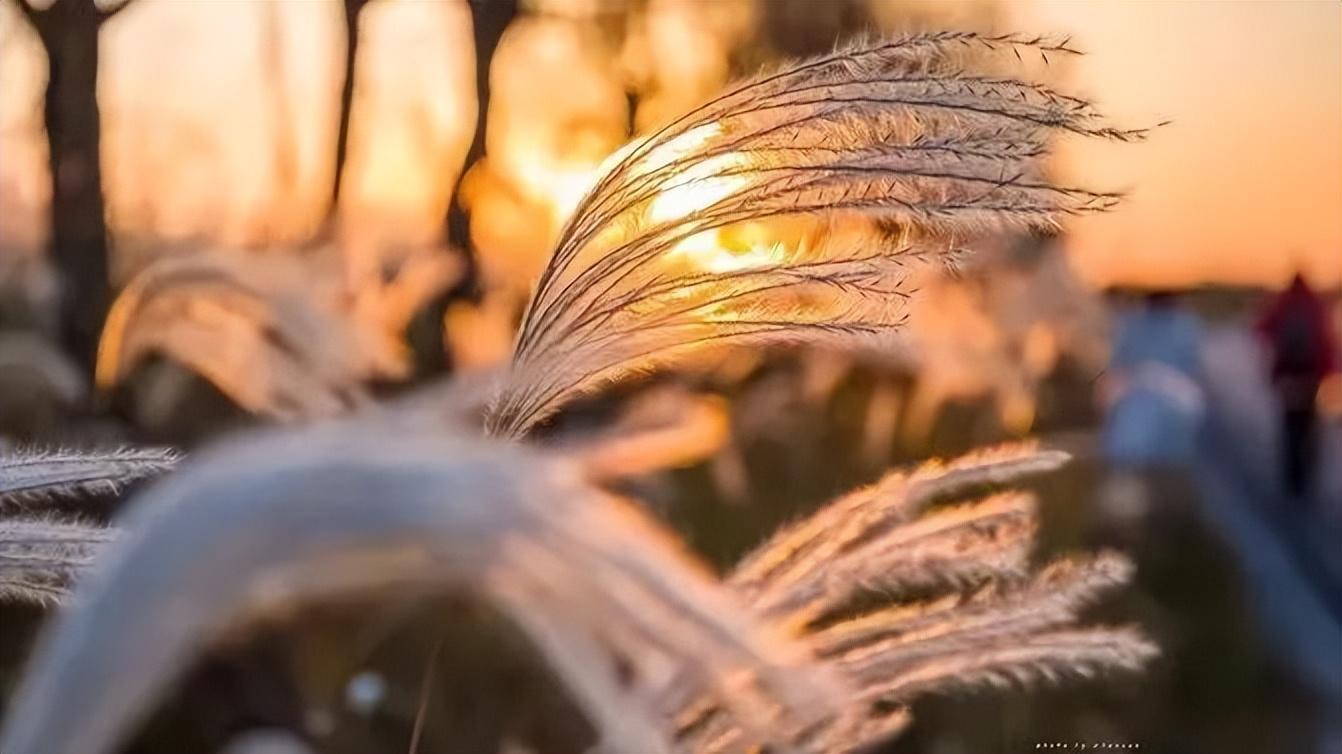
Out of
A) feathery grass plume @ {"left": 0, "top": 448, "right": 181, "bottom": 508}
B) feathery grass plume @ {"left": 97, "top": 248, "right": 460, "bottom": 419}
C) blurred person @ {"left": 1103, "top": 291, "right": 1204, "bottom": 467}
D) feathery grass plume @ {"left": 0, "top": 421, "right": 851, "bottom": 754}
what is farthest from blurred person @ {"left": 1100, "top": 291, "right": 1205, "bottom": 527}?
feathery grass plume @ {"left": 0, "top": 448, "right": 181, "bottom": 508}

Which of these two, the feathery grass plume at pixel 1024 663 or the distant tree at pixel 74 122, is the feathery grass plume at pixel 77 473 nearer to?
the distant tree at pixel 74 122

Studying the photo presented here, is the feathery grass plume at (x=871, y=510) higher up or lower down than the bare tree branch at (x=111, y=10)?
lower down

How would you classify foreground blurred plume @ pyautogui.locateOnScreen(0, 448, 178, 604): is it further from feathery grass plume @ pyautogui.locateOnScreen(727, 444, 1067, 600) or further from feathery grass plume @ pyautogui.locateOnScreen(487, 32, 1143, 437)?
feathery grass plume @ pyautogui.locateOnScreen(727, 444, 1067, 600)

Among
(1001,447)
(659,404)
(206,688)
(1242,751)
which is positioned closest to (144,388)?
(206,688)

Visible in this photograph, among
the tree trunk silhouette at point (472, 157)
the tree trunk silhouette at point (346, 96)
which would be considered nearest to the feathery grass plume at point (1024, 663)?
the tree trunk silhouette at point (472, 157)

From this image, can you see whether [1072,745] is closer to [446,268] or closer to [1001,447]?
[1001,447]

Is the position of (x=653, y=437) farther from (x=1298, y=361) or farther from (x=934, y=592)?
(x=1298, y=361)
